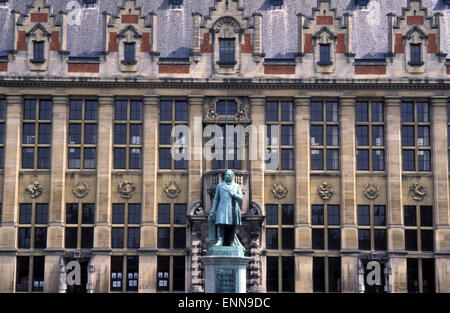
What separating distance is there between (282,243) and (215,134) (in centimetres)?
777

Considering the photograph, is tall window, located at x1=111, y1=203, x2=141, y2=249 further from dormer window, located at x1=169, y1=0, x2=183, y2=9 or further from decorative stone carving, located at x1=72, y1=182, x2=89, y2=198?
dormer window, located at x1=169, y1=0, x2=183, y2=9

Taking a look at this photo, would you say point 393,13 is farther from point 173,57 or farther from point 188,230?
point 188,230

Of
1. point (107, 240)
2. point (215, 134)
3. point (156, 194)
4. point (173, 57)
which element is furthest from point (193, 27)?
point (107, 240)

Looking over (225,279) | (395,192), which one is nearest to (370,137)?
(395,192)

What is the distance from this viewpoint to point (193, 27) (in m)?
56.5

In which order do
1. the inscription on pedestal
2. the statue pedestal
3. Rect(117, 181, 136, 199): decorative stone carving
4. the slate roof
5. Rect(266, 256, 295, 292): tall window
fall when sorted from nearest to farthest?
the statue pedestal → the inscription on pedestal → Rect(266, 256, 295, 292): tall window → Rect(117, 181, 136, 199): decorative stone carving → the slate roof

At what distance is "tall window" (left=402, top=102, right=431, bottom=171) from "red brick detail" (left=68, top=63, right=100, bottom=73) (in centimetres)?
1929

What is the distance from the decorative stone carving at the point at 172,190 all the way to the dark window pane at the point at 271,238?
232 inches

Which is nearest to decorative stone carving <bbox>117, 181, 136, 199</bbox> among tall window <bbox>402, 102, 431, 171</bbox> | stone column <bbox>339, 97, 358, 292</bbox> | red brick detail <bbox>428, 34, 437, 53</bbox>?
stone column <bbox>339, 97, 358, 292</bbox>

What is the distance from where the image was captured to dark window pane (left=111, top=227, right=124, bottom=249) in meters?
54.2

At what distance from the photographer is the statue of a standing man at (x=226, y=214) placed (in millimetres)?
38281

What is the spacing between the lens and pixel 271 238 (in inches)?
2140
